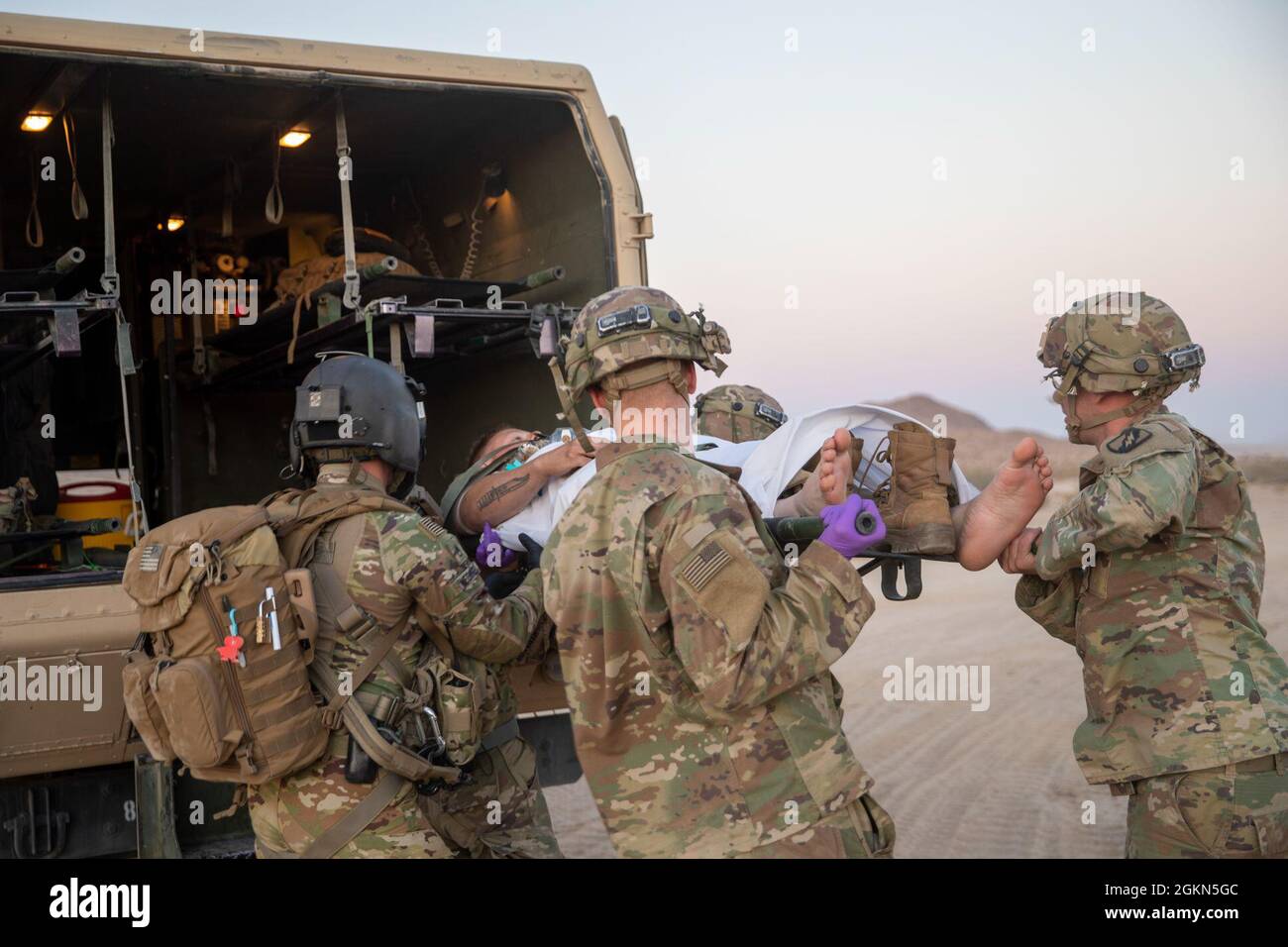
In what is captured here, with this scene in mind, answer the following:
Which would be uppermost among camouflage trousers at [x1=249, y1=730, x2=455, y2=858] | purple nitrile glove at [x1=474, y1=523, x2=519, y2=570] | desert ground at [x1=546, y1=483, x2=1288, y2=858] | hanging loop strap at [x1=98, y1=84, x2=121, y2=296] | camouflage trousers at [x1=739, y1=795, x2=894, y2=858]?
hanging loop strap at [x1=98, y1=84, x2=121, y2=296]

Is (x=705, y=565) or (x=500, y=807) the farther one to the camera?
(x=500, y=807)

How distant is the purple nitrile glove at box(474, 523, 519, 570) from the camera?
3607 millimetres

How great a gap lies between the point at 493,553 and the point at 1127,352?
1.64 m

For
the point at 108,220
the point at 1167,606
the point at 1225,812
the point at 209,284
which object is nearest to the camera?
the point at 1225,812

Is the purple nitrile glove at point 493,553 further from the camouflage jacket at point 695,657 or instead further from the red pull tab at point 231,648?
the camouflage jacket at point 695,657

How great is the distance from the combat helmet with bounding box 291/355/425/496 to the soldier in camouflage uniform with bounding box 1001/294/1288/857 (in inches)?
57.3

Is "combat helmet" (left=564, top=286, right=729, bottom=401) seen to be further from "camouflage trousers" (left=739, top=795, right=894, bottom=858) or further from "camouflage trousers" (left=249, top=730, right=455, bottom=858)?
"camouflage trousers" (left=249, top=730, right=455, bottom=858)

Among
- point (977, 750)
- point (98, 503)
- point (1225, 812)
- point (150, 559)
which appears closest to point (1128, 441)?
point (1225, 812)

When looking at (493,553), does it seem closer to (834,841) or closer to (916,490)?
(916,490)

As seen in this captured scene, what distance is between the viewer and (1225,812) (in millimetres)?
3043

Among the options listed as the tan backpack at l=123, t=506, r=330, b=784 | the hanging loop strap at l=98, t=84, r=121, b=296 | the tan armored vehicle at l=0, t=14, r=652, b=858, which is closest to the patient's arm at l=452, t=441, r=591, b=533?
the tan armored vehicle at l=0, t=14, r=652, b=858

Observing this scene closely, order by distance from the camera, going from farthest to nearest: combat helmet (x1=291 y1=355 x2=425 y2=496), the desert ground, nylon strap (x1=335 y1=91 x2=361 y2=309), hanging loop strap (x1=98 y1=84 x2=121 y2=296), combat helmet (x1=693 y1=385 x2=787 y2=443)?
the desert ground → nylon strap (x1=335 y1=91 x2=361 y2=309) → combat helmet (x1=693 y1=385 x2=787 y2=443) → hanging loop strap (x1=98 y1=84 x2=121 y2=296) → combat helmet (x1=291 y1=355 x2=425 y2=496)

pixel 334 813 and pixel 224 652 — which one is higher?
pixel 224 652
